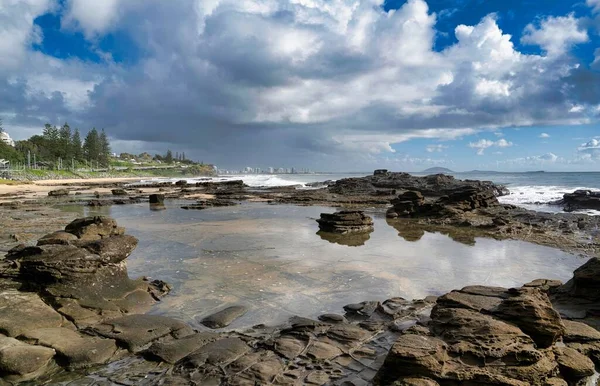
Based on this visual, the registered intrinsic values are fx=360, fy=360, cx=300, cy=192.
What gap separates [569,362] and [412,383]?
2.99 meters

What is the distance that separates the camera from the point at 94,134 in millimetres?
128625

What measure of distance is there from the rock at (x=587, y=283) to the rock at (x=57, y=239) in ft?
46.7

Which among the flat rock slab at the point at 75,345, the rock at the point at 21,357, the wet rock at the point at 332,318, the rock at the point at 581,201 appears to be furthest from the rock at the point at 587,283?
the rock at the point at 581,201

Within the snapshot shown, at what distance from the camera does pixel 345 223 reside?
22.2 metres

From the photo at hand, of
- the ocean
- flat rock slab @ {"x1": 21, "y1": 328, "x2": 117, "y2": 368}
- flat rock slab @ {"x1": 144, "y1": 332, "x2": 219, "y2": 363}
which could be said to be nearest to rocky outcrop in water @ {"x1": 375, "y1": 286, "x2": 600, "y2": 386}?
flat rock slab @ {"x1": 144, "y1": 332, "x2": 219, "y2": 363}

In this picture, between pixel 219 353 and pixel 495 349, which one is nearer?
pixel 495 349

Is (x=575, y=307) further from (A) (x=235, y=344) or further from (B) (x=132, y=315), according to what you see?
(B) (x=132, y=315)

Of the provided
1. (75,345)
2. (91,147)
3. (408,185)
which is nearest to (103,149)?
(91,147)

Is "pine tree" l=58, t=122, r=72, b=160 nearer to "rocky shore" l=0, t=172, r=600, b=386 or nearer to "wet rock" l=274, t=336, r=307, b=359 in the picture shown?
"rocky shore" l=0, t=172, r=600, b=386

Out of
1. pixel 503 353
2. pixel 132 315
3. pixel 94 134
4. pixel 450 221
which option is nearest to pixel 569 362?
pixel 503 353

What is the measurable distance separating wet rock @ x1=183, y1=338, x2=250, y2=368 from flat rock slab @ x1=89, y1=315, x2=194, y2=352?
975mm

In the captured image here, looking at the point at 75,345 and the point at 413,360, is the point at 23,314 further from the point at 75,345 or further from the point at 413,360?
the point at 413,360

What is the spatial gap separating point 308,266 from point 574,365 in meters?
8.78

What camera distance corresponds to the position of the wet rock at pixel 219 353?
20.3 ft
